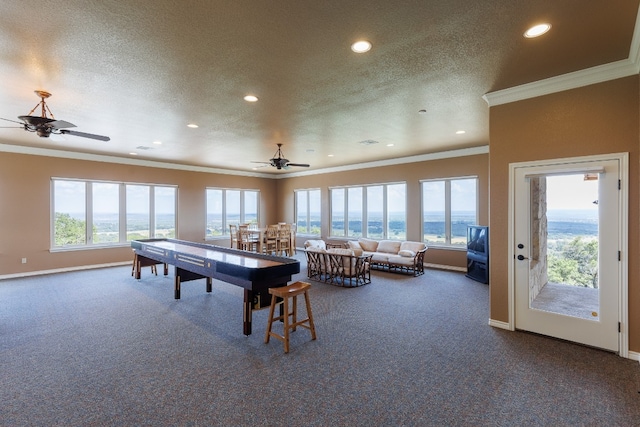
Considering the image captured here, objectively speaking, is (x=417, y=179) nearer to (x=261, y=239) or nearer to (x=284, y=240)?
(x=284, y=240)

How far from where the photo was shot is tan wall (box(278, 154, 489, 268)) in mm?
7414

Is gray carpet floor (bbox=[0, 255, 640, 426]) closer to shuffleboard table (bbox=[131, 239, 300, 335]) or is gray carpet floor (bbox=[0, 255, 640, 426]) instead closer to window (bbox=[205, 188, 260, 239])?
shuffleboard table (bbox=[131, 239, 300, 335])

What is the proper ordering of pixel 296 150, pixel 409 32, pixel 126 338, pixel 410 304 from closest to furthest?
pixel 409 32 → pixel 126 338 → pixel 410 304 → pixel 296 150

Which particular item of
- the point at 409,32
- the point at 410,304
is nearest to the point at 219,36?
the point at 409,32

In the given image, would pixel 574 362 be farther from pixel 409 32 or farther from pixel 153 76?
pixel 153 76

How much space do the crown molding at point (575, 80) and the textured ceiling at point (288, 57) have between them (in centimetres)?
10

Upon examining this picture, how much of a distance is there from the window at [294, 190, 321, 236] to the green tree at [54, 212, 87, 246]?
264 inches

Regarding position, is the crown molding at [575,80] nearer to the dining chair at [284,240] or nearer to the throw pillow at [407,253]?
the throw pillow at [407,253]

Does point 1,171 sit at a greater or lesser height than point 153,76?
lesser

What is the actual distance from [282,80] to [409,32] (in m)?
1.54

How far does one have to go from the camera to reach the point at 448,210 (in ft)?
26.3

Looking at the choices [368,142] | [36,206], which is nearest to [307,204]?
[368,142]

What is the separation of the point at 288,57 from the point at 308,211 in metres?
8.80

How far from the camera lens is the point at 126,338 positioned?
146 inches
